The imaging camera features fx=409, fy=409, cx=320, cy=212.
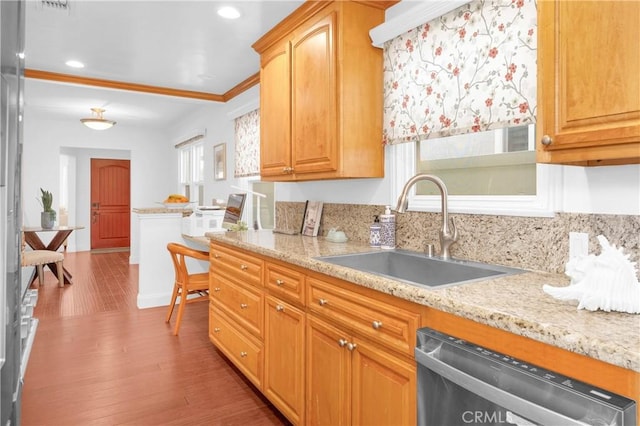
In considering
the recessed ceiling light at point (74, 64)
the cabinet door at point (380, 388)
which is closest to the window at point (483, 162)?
the cabinet door at point (380, 388)

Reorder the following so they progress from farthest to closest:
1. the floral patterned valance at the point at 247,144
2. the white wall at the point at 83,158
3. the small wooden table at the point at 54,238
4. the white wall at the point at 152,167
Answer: the white wall at the point at 83,158 < the small wooden table at the point at 54,238 < the floral patterned valance at the point at 247,144 < the white wall at the point at 152,167

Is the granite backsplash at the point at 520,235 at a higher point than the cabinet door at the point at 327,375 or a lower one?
higher

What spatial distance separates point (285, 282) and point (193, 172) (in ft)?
17.5

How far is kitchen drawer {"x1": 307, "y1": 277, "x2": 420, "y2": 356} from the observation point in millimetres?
1393

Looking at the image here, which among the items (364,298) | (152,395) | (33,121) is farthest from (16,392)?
(33,121)

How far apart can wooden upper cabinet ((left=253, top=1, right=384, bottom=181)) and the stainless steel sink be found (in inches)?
20.7

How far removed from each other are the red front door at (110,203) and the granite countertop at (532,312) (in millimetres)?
8495

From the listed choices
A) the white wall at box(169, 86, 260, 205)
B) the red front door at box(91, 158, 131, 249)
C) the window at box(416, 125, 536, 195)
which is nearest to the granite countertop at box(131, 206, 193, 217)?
the white wall at box(169, 86, 260, 205)

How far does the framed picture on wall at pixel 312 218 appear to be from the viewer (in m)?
3.03

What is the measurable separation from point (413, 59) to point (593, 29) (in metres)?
1.18

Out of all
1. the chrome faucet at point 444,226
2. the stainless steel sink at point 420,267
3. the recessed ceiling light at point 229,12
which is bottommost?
the stainless steel sink at point 420,267

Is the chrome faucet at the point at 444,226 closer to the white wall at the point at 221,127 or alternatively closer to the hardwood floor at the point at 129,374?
the hardwood floor at the point at 129,374

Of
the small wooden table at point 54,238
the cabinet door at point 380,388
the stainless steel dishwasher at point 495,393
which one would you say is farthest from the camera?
the small wooden table at point 54,238

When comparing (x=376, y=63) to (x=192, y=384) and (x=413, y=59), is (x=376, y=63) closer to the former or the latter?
(x=413, y=59)
